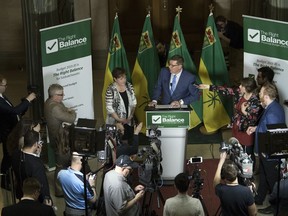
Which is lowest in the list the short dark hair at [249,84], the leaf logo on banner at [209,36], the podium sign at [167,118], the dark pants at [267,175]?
the dark pants at [267,175]

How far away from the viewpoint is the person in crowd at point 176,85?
352 inches

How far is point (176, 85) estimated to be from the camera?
908 cm

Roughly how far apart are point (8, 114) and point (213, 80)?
130 inches

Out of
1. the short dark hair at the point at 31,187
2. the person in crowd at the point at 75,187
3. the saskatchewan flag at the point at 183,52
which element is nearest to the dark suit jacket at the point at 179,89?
the saskatchewan flag at the point at 183,52

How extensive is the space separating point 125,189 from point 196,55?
8214 millimetres

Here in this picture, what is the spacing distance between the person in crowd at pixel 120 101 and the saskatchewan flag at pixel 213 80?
5.30 ft

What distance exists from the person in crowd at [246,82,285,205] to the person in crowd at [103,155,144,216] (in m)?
1.77

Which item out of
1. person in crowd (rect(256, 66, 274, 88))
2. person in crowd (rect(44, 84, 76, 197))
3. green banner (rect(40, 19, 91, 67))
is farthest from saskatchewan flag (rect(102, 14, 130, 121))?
person in crowd (rect(256, 66, 274, 88))

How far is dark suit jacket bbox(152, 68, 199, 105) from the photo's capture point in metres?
9.02

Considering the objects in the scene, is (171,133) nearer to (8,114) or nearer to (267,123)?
(267,123)

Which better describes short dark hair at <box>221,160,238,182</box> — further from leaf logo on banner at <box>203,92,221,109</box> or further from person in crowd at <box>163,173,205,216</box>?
leaf logo on banner at <box>203,92,221,109</box>

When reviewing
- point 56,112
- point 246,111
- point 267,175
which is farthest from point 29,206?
point 246,111

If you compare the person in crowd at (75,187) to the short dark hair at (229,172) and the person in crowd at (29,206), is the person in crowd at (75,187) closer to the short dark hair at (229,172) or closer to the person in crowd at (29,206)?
the person in crowd at (29,206)

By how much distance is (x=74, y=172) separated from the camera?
642 centimetres
